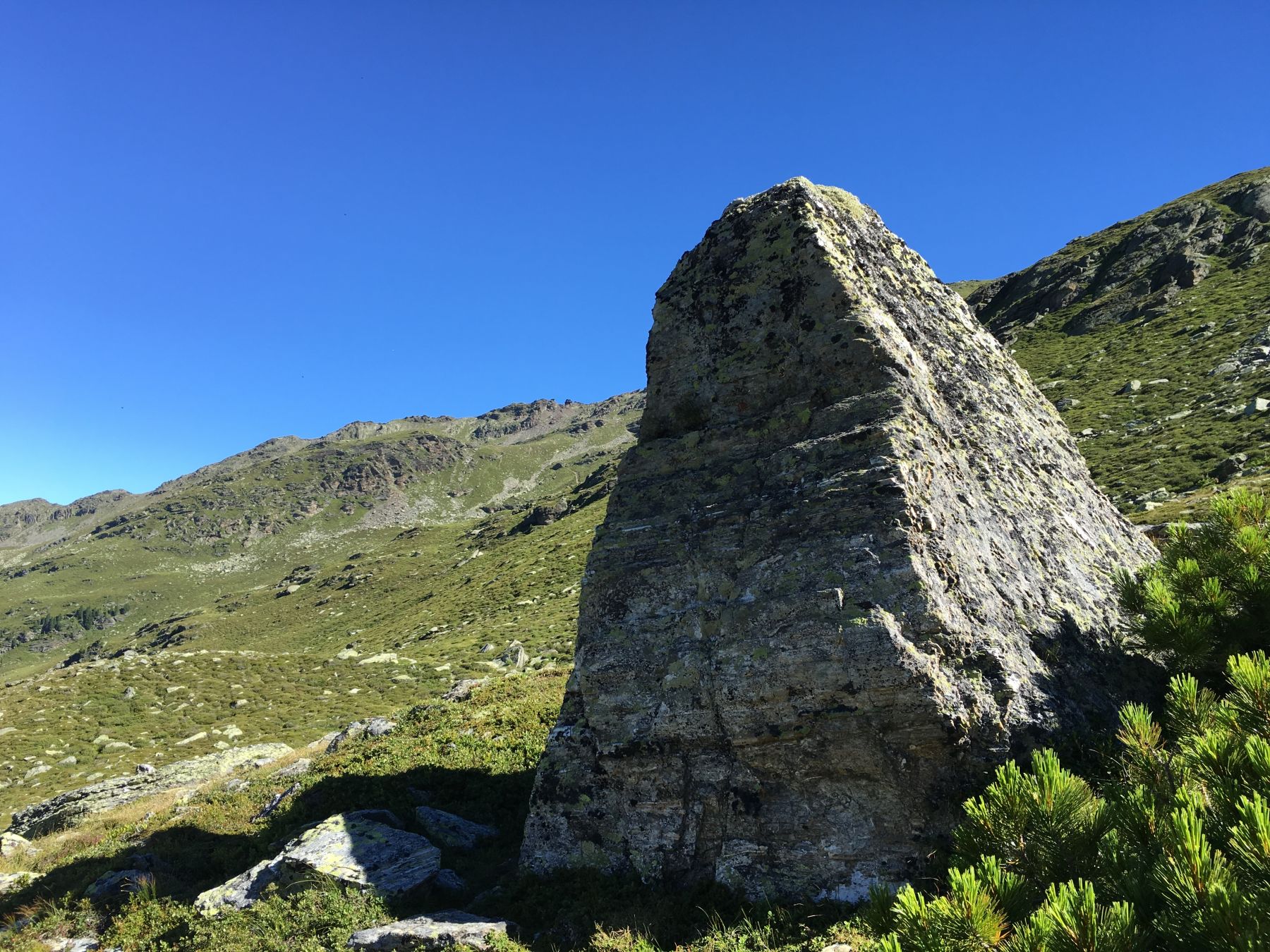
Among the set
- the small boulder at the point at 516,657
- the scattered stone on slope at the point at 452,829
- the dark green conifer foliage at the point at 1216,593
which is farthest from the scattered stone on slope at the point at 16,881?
the small boulder at the point at 516,657

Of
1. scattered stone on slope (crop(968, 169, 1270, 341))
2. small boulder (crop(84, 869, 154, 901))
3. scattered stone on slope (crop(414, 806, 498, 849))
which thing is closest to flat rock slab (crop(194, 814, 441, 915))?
scattered stone on slope (crop(414, 806, 498, 849))

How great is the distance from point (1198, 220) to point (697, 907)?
117 meters

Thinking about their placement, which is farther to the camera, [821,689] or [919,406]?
[919,406]

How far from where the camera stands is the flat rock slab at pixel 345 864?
1073 cm

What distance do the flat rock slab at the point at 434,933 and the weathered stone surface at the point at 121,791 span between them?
56.4 feet

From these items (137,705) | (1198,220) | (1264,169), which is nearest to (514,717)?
(137,705)

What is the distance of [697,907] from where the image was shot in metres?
8.51

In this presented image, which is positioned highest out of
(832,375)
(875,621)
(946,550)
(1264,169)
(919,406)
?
(1264,169)

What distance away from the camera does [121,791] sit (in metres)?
23.5

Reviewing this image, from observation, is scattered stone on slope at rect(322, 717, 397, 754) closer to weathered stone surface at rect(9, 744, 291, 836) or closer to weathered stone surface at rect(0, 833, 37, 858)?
weathered stone surface at rect(9, 744, 291, 836)

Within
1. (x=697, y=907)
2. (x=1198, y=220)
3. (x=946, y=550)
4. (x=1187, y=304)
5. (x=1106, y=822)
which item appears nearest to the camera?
(x=1106, y=822)

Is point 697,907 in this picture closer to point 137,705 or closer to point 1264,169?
point 137,705

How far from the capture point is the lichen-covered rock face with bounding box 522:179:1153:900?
333 inches

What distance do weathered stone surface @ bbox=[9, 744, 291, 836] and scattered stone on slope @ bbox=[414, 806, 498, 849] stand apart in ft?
46.2
